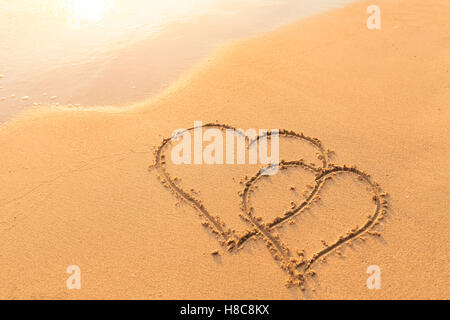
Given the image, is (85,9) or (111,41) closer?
(111,41)

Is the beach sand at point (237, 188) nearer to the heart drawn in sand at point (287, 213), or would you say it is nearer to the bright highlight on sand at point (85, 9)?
the heart drawn in sand at point (287, 213)

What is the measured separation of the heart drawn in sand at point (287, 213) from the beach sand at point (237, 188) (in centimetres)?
5

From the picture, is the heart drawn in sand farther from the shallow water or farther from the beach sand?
the shallow water

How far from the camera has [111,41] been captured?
20.5ft

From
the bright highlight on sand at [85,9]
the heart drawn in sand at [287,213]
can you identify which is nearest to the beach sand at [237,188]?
the heart drawn in sand at [287,213]

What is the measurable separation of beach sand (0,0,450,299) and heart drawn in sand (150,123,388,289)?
Answer: 0.05 m

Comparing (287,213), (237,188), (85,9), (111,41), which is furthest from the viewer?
(85,9)

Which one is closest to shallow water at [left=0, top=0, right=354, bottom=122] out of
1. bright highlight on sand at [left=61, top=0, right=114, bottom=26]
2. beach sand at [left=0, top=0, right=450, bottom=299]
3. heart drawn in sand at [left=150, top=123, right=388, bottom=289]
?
bright highlight on sand at [left=61, top=0, right=114, bottom=26]

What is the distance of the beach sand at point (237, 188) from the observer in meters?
2.94

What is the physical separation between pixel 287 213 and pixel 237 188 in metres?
0.62

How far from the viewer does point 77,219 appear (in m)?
3.41

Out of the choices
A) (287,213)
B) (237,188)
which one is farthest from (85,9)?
(287,213)

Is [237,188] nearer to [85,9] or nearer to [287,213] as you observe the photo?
[287,213]

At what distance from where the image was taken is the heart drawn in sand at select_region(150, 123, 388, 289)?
9.91 ft
